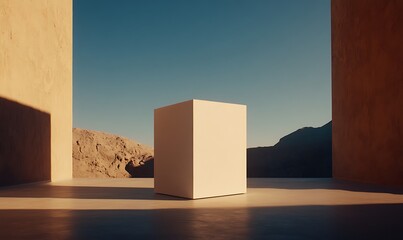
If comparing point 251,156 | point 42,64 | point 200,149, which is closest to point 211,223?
point 200,149

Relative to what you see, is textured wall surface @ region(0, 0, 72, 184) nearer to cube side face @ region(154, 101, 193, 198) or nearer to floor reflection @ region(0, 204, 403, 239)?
cube side face @ region(154, 101, 193, 198)

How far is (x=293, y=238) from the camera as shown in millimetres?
3777

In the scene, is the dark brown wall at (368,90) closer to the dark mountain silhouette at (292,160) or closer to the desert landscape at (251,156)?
the dark mountain silhouette at (292,160)

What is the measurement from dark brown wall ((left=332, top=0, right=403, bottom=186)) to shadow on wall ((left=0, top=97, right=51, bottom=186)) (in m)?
10.8

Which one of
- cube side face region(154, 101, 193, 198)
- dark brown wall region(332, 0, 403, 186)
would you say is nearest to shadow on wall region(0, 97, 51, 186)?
cube side face region(154, 101, 193, 198)

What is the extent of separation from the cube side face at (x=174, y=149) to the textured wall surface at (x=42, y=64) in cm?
520

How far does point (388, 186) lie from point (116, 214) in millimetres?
8000

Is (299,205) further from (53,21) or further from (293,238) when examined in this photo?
(53,21)

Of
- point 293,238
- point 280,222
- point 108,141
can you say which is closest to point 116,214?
point 280,222

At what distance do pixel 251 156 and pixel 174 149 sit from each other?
25.9 m

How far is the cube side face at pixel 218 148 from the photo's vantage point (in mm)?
7242

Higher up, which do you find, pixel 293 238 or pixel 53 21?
pixel 53 21

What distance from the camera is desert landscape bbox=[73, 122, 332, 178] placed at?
30.6 metres

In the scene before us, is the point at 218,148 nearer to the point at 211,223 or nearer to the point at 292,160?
the point at 211,223
